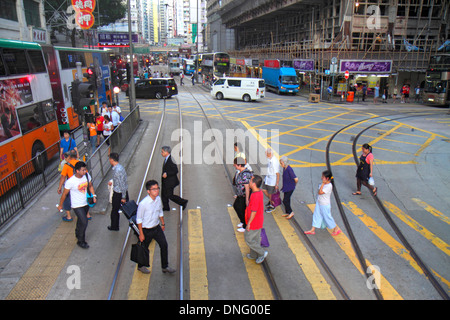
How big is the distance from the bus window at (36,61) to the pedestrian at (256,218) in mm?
8954

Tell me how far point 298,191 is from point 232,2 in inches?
2505

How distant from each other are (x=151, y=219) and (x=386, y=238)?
486cm

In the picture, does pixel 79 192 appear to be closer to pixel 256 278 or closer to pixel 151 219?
pixel 151 219

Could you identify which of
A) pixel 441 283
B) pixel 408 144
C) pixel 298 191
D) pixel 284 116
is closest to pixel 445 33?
pixel 284 116

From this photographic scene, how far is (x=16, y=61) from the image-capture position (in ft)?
32.0

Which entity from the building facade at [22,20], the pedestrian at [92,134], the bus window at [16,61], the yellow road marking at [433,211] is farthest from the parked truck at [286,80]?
the bus window at [16,61]

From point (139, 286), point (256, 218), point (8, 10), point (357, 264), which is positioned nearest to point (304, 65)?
point (8, 10)

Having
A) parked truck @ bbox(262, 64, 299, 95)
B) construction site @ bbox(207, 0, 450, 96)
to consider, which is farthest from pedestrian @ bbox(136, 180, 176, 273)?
parked truck @ bbox(262, 64, 299, 95)

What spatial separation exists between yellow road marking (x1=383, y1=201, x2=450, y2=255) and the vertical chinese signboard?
22947 millimetres

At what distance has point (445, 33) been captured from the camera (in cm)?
3447

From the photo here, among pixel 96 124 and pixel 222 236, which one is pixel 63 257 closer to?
pixel 222 236

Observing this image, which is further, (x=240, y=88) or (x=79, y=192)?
(x=240, y=88)

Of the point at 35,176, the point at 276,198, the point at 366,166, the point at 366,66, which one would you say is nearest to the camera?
the point at 276,198

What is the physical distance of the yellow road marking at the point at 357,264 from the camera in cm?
513
